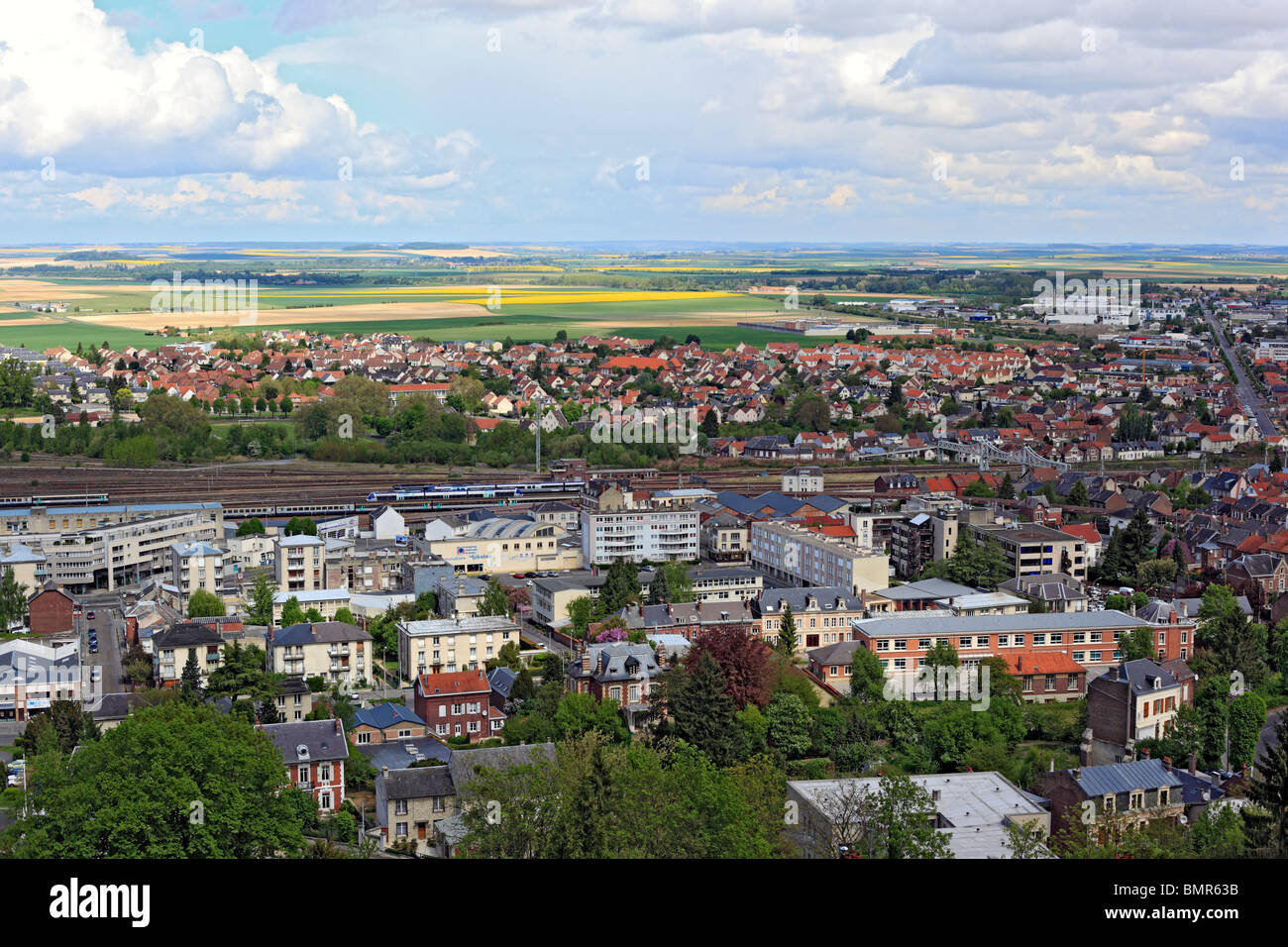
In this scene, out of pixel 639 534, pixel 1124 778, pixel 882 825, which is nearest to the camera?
pixel 882 825

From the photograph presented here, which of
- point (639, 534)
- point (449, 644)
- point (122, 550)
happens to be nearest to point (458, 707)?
point (449, 644)

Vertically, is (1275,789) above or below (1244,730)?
above

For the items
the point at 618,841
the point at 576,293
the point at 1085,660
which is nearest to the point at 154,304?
A: the point at 576,293

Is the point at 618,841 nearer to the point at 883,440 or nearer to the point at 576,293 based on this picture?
the point at 883,440

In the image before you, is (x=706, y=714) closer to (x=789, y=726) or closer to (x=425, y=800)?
(x=789, y=726)

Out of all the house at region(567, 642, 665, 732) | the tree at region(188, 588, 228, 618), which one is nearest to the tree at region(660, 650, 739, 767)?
the house at region(567, 642, 665, 732)

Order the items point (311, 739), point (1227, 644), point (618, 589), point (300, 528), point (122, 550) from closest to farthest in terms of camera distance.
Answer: point (311, 739)
point (1227, 644)
point (618, 589)
point (122, 550)
point (300, 528)

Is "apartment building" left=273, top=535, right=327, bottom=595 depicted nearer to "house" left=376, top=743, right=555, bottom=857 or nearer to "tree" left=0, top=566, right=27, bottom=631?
"tree" left=0, top=566, right=27, bottom=631

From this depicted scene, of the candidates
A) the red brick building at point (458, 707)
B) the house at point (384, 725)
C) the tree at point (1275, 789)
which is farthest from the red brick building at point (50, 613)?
the tree at point (1275, 789)
